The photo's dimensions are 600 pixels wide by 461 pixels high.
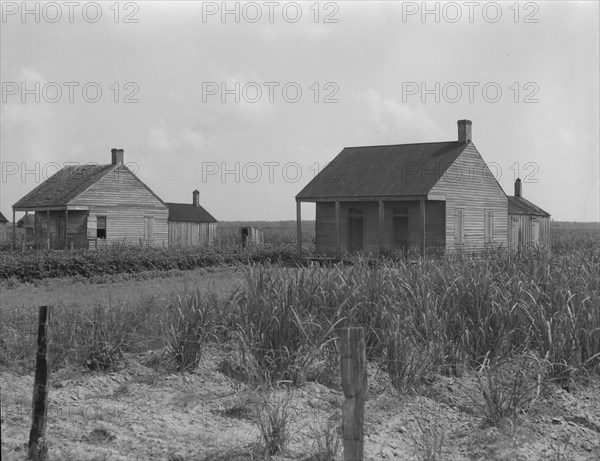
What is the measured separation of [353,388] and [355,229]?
86.4ft

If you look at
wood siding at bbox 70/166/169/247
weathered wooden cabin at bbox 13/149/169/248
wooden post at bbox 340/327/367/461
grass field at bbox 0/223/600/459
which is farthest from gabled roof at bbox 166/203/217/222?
wooden post at bbox 340/327/367/461

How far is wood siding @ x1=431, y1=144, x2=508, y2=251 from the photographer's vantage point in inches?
1163

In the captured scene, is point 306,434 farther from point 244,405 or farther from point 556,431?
point 556,431

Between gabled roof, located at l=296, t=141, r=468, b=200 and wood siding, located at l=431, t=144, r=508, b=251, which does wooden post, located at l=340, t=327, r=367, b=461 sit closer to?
gabled roof, located at l=296, t=141, r=468, b=200

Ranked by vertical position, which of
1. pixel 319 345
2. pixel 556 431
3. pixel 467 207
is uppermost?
pixel 467 207

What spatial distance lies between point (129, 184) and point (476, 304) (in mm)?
32572

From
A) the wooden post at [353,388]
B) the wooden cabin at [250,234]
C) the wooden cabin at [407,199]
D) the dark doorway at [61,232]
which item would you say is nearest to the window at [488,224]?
the wooden cabin at [407,199]

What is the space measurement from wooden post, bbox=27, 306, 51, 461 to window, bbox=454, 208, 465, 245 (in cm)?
2550

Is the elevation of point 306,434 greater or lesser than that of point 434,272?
lesser

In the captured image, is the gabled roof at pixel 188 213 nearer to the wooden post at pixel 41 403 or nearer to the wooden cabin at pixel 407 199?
the wooden cabin at pixel 407 199

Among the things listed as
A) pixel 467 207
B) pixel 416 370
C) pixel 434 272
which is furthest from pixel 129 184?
pixel 416 370

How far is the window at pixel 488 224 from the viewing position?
3252 centimetres

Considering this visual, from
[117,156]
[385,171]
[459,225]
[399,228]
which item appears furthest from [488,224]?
[117,156]

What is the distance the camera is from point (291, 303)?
28.8 ft
